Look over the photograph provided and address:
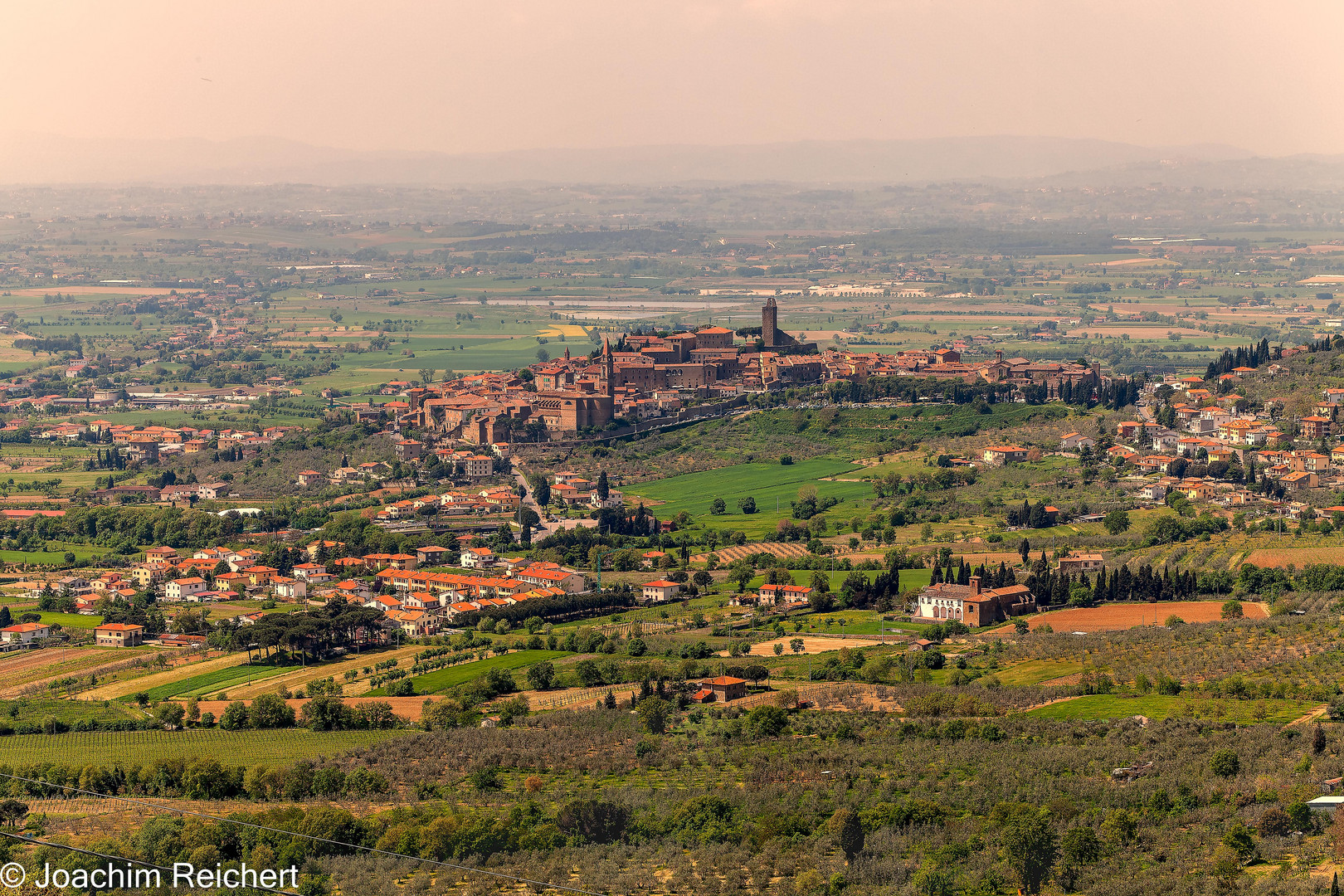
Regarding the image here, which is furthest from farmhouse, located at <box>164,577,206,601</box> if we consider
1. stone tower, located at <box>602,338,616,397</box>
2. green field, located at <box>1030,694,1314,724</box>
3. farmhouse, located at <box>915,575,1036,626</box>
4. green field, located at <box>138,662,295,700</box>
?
green field, located at <box>1030,694,1314,724</box>

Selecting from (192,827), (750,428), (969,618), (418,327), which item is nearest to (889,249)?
(418,327)

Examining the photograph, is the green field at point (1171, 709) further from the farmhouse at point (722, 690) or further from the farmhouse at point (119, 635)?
the farmhouse at point (119, 635)

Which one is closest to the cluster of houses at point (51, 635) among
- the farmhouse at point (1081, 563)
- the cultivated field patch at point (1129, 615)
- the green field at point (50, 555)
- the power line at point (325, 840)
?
the green field at point (50, 555)

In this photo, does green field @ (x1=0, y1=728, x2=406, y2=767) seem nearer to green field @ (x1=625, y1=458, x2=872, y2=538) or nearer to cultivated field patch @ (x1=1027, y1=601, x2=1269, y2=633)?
cultivated field patch @ (x1=1027, y1=601, x2=1269, y2=633)

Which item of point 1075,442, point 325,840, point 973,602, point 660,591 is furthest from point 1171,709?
point 1075,442

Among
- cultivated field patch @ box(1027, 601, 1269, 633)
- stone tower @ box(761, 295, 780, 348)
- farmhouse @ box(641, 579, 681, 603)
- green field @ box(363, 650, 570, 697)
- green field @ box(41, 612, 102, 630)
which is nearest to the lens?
green field @ box(363, 650, 570, 697)

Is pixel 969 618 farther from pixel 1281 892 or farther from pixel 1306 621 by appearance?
pixel 1281 892
